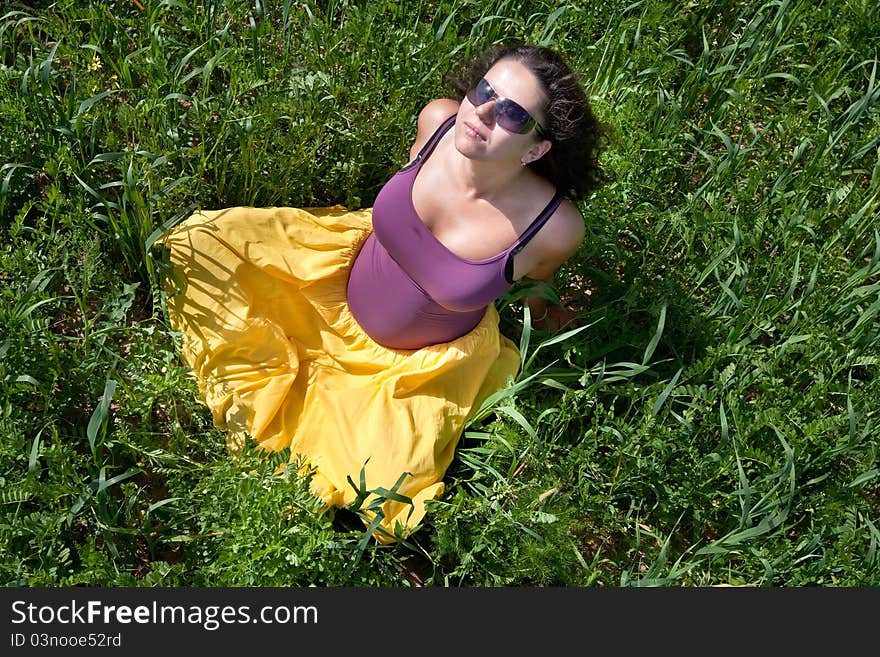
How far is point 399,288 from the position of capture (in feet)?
7.56

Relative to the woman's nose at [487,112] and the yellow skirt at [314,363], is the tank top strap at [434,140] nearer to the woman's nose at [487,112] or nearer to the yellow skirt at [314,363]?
the woman's nose at [487,112]

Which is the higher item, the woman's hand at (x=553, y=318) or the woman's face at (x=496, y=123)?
the woman's face at (x=496, y=123)

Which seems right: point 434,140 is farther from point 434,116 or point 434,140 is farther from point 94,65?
point 94,65

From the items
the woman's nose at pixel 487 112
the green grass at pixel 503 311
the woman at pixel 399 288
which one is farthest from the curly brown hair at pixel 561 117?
the green grass at pixel 503 311

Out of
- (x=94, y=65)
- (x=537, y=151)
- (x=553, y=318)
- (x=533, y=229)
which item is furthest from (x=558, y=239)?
(x=94, y=65)

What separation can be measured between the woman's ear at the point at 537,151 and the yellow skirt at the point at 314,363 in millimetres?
576

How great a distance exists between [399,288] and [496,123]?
554mm

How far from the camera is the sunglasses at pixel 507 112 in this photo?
6.34 ft

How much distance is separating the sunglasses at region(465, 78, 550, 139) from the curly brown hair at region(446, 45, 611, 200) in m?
0.05

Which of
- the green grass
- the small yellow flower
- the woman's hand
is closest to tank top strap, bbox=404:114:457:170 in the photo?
the green grass

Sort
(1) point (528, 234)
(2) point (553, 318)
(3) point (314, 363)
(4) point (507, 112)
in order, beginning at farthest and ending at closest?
(2) point (553, 318)
(3) point (314, 363)
(1) point (528, 234)
(4) point (507, 112)

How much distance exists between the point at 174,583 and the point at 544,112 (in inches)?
55.8

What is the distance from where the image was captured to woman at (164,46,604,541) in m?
2.05

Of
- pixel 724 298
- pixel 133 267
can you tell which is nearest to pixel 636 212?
pixel 724 298
